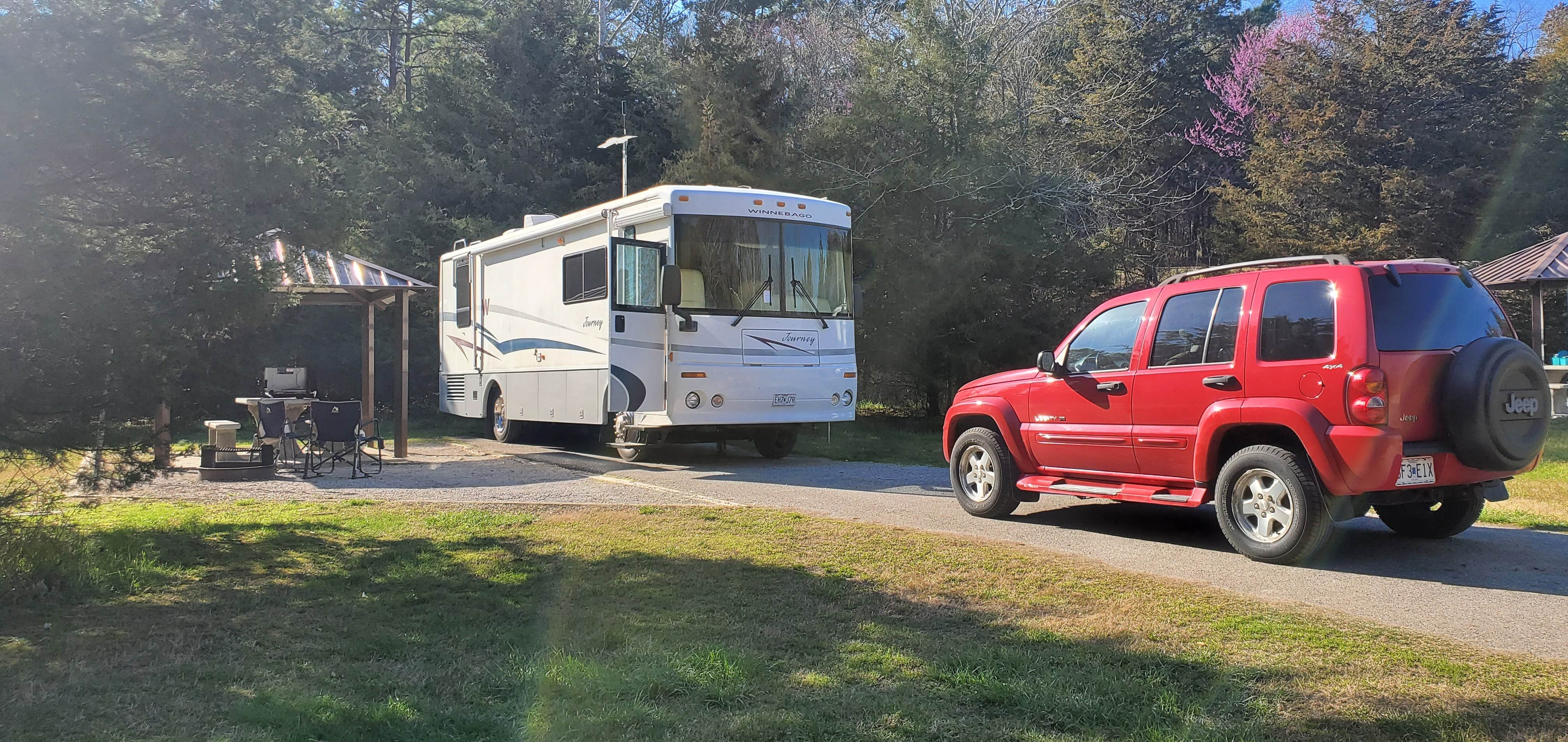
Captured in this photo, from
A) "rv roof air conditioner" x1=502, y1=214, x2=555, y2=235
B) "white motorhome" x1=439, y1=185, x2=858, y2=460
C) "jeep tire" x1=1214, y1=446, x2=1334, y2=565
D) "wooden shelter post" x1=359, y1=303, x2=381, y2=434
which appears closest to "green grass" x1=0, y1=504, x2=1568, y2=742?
"jeep tire" x1=1214, y1=446, x2=1334, y2=565

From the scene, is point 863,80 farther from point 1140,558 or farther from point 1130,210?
point 1140,558

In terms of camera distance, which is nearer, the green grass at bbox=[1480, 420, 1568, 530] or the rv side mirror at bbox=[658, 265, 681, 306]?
the green grass at bbox=[1480, 420, 1568, 530]

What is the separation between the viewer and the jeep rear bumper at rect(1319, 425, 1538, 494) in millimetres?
6332

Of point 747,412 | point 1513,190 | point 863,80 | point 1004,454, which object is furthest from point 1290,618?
point 1513,190

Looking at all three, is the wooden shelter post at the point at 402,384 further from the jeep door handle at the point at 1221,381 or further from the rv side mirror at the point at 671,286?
the jeep door handle at the point at 1221,381

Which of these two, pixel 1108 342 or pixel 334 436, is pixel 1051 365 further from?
pixel 334 436

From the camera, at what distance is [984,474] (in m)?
9.09

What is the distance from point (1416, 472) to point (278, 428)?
11232 mm

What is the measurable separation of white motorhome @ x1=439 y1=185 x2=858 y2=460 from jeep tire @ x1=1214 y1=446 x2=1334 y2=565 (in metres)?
6.59

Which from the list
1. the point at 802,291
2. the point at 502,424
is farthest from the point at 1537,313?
the point at 502,424

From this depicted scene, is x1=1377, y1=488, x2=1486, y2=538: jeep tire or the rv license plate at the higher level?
the rv license plate

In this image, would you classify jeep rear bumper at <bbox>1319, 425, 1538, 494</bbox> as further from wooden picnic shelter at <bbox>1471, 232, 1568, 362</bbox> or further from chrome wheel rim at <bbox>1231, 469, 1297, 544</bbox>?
wooden picnic shelter at <bbox>1471, 232, 1568, 362</bbox>

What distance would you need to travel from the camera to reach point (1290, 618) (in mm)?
5355

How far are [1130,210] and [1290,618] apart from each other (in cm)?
2475
